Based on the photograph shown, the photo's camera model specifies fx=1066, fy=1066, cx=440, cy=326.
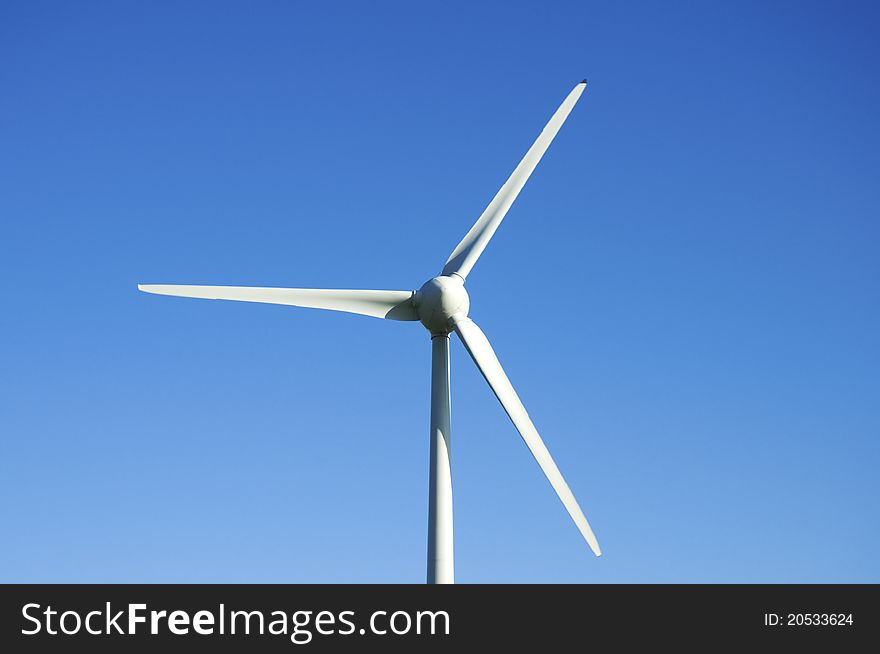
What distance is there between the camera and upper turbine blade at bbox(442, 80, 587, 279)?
2634 centimetres

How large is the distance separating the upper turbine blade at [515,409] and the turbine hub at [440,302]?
28cm

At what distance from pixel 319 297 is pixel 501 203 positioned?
546cm

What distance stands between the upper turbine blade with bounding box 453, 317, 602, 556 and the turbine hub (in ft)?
0.92

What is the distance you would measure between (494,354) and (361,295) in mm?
3477

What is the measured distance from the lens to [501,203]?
27188 mm

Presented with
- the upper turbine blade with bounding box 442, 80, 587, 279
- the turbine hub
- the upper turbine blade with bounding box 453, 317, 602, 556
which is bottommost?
the upper turbine blade with bounding box 453, 317, 602, 556

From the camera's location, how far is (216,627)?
16.3m

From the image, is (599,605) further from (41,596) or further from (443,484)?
(41,596)

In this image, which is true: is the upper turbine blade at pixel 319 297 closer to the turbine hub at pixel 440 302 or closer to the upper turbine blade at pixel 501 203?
the turbine hub at pixel 440 302

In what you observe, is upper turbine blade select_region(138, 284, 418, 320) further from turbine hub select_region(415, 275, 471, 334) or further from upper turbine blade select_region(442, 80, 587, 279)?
upper turbine blade select_region(442, 80, 587, 279)

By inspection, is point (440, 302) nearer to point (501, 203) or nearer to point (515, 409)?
point (515, 409)

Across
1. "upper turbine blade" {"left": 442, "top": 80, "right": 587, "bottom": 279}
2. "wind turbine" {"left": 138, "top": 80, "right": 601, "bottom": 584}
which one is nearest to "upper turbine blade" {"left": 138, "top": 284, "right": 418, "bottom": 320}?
"wind turbine" {"left": 138, "top": 80, "right": 601, "bottom": 584}

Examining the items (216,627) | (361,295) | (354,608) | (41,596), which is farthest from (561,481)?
(41,596)

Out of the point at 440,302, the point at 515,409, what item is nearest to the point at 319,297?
the point at 440,302
